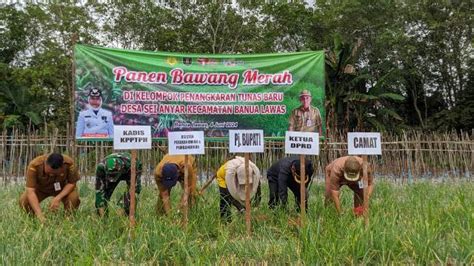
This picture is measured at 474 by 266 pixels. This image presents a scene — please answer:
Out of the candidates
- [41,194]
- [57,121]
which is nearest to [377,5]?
[57,121]

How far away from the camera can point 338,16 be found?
19.5m

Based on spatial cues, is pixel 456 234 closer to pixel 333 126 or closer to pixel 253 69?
pixel 253 69

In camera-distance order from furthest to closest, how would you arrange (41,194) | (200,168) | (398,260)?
(200,168) < (41,194) < (398,260)

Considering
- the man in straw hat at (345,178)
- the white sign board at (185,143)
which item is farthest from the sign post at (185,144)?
the man in straw hat at (345,178)

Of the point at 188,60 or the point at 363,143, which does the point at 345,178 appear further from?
the point at 188,60

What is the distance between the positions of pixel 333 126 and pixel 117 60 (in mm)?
9785

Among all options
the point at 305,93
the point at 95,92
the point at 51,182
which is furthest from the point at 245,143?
the point at 305,93

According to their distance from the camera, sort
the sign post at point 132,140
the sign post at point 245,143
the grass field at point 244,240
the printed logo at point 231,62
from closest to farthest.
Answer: the grass field at point 244,240, the sign post at point 132,140, the sign post at point 245,143, the printed logo at point 231,62

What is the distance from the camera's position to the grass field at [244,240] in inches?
145

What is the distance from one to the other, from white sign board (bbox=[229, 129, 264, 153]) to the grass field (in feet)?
2.36

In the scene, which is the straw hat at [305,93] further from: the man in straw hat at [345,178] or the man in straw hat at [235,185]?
the man in straw hat at [235,185]

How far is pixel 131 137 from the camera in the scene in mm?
4648

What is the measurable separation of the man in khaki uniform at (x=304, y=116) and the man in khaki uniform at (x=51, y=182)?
3.58 m

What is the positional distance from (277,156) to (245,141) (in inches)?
249
